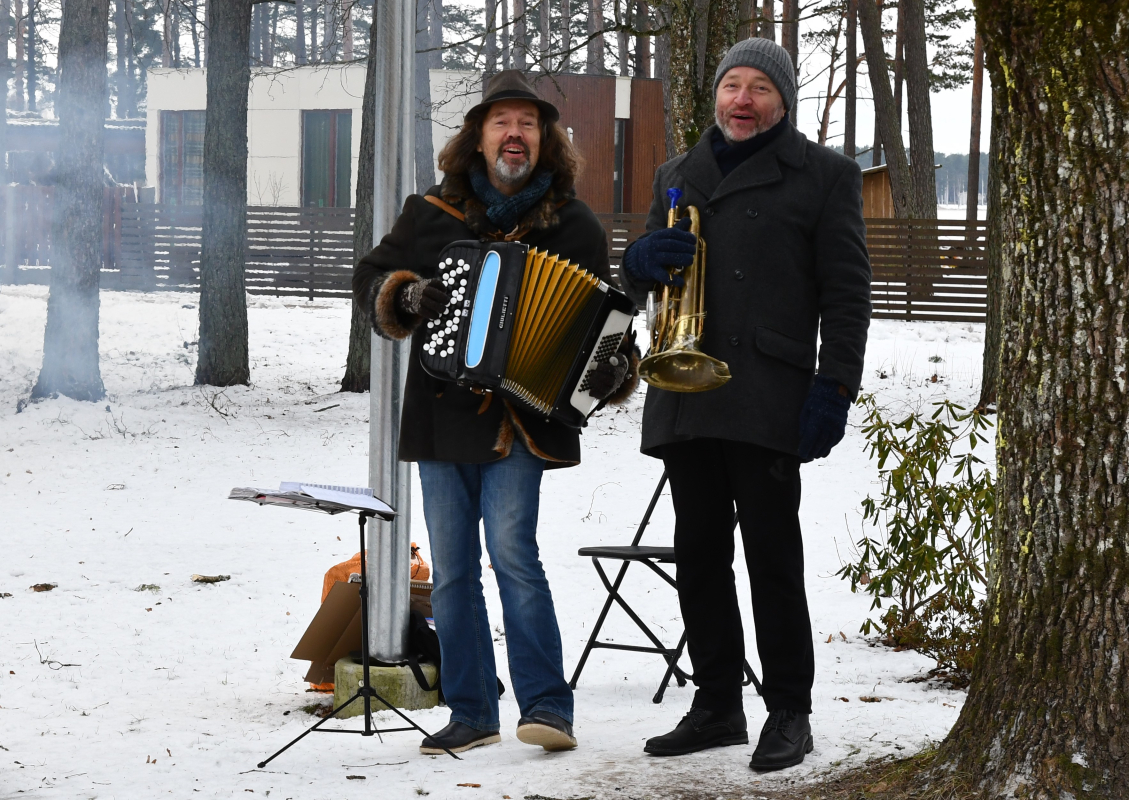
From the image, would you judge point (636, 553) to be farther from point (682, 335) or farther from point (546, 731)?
point (682, 335)

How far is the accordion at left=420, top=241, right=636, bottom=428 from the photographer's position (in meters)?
3.84

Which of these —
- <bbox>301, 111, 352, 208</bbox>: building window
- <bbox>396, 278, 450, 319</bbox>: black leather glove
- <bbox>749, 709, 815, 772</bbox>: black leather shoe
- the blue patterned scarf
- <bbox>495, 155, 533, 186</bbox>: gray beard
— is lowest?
<bbox>749, 709, 815, 772</bbox>: black leather shoe

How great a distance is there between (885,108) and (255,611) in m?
15.9

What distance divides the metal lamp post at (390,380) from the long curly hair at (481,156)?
0.61 m

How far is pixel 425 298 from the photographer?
388 centimetres

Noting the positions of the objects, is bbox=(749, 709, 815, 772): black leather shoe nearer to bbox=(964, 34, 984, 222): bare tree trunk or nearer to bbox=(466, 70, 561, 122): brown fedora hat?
bbox=(466, 70, 561, 122): brown fedora hat

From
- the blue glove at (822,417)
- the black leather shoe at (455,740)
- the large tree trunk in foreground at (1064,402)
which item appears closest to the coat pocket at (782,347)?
the blue glove at (822,417)

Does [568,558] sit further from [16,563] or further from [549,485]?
[16,563]

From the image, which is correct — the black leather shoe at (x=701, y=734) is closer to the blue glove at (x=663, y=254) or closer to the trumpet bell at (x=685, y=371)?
the trumpet bell at (x=685, y=371)

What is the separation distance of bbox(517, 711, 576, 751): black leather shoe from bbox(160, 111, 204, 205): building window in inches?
1062

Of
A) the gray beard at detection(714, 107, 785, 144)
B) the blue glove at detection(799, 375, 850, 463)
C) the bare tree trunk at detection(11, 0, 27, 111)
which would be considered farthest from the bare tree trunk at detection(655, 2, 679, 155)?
the bare tree trunk at detection(11, 0, 27, 111)

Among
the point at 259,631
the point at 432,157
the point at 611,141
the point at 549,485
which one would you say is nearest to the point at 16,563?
the point at 259,631

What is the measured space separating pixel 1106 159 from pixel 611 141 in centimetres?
2398

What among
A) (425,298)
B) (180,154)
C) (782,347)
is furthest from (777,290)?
(180,154)
